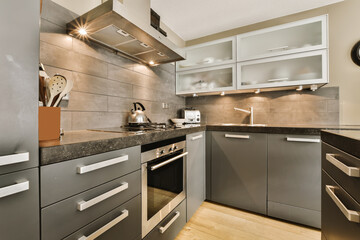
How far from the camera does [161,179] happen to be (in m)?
1.23

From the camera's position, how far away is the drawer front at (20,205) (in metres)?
0.47

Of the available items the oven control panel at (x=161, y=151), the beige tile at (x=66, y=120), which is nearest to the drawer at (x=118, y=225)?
the oven control panel at (x=161, y=151)

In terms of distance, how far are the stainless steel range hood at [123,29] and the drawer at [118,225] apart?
3.92 ft

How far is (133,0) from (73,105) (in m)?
0.95

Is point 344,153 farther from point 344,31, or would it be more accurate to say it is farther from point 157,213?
point 344,31

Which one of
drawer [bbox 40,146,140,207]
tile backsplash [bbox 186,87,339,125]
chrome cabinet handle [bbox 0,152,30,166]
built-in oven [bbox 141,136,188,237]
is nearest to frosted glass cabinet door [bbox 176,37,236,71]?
tile backsplash [bbox 186,87,339,125]

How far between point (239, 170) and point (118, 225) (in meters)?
1.39

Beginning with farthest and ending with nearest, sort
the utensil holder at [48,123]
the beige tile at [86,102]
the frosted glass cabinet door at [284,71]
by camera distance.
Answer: the frosted glass cabinet door at [284,71] < the beige tile at [86,102] < the utensil holder at [48,123]

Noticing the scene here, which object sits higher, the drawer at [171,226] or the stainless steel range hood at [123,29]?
the stainless steel range hood at [123,29]

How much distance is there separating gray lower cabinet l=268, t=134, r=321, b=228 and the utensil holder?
5.81ft

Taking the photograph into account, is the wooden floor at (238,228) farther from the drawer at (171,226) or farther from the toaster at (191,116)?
the toaster at (191,116)

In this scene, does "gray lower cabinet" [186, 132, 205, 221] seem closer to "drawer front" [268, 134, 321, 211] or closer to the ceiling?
"drawer front" [268, 134, 321, 211]

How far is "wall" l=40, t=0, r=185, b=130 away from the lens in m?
1.17

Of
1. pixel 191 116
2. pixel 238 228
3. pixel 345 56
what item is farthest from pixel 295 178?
pixel 345 56
